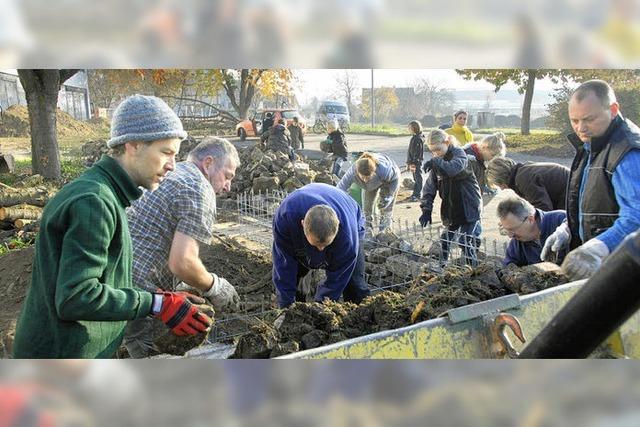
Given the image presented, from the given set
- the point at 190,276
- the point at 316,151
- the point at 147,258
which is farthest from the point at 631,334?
the point at 316,151

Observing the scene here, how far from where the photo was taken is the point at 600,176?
10.9ft

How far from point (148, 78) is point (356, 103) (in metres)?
3.98

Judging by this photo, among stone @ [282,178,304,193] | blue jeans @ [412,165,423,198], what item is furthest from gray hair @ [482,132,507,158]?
stone @ [282,178,304,193]

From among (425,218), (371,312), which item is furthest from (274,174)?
(371,312)

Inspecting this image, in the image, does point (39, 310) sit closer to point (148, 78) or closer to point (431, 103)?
point (148, 78)

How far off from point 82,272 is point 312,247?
79.7 inches

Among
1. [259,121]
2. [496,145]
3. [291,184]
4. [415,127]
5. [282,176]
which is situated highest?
[259,121]

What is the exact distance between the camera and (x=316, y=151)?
12383 millimetres

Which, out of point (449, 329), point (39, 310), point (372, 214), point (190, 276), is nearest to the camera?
point (39, 310)

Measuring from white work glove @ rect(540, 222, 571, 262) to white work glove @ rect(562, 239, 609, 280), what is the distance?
631 mm

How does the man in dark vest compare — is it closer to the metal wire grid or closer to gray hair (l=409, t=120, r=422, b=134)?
the metal wire grid

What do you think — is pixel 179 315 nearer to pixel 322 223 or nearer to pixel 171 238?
pixel 171 238

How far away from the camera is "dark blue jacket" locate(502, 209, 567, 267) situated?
3932 millimetres

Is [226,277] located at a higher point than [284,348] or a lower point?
lower
